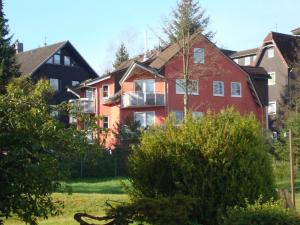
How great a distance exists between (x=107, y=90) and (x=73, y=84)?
30.9ft

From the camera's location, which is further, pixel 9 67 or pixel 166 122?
pixel 9 67

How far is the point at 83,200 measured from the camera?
65.1ft

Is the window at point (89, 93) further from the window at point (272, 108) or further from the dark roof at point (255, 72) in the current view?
the window at point (272, 108)

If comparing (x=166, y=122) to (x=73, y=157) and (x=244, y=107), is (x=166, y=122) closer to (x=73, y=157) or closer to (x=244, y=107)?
(x=73, y=157)

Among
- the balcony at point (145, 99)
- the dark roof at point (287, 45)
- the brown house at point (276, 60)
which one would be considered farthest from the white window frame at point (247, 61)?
the balcony at point (145, 99)

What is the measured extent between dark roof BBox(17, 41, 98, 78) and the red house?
6451mm

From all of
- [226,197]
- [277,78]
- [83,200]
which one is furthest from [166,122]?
[277,78]

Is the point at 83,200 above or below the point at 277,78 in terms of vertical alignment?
below

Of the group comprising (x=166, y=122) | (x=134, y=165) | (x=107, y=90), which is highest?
(x=107, y=90)

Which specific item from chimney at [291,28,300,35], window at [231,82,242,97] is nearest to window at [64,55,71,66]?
window at [231,82,242,97]

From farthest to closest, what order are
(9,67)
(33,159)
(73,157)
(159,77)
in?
(159,77)
(9,67)
(73,157)
(33,159)

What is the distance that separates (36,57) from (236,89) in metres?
22.6

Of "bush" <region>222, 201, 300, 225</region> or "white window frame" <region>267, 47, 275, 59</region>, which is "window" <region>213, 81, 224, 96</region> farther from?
"bush" <region>222, 201, 300, 225</region>

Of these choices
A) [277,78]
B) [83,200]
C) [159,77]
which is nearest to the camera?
[83,200]
